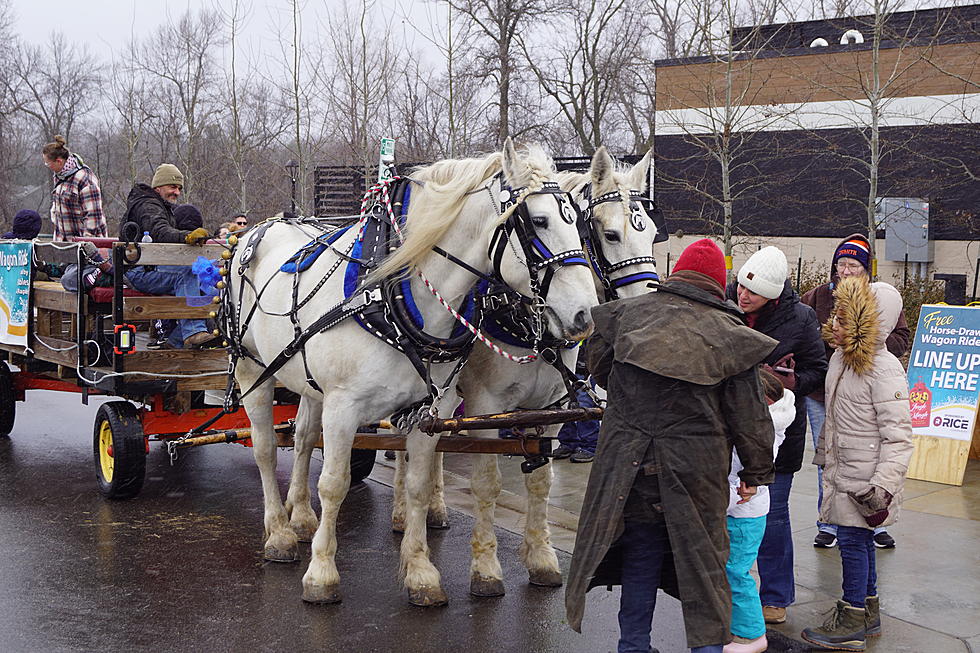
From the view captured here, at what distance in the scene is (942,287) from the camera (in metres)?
18.2

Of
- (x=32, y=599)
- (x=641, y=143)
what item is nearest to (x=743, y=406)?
(x=32, y=599)

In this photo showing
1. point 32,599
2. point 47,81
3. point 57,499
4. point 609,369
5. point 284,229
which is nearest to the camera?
point 609,369

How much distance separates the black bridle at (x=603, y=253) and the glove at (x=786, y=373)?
73 centimetres

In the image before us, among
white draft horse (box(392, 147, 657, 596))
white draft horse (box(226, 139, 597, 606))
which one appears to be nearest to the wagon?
white draft horse (box(226, 139, 597, 606))

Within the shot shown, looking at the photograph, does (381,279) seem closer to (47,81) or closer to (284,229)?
(284,229)

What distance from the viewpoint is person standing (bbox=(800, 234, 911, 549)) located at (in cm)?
540

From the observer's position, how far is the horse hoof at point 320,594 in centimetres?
484

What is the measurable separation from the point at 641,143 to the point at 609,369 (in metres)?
32.1

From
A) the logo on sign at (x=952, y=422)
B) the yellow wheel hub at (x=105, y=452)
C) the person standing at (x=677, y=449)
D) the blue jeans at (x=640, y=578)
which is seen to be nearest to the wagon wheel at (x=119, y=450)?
the yellow wheel hub at (x=105, y=452)

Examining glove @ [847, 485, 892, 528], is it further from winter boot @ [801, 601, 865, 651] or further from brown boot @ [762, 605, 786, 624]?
brown boot @ [762, 605, 786, 624]

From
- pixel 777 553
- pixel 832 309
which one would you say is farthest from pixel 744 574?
pixel 832 309

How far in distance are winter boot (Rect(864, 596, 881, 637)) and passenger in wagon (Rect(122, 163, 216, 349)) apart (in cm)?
452

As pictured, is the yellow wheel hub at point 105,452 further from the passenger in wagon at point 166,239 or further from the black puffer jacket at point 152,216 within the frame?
the black puffer jacket at point 152,216

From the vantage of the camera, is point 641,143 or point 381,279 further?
point 641,143
